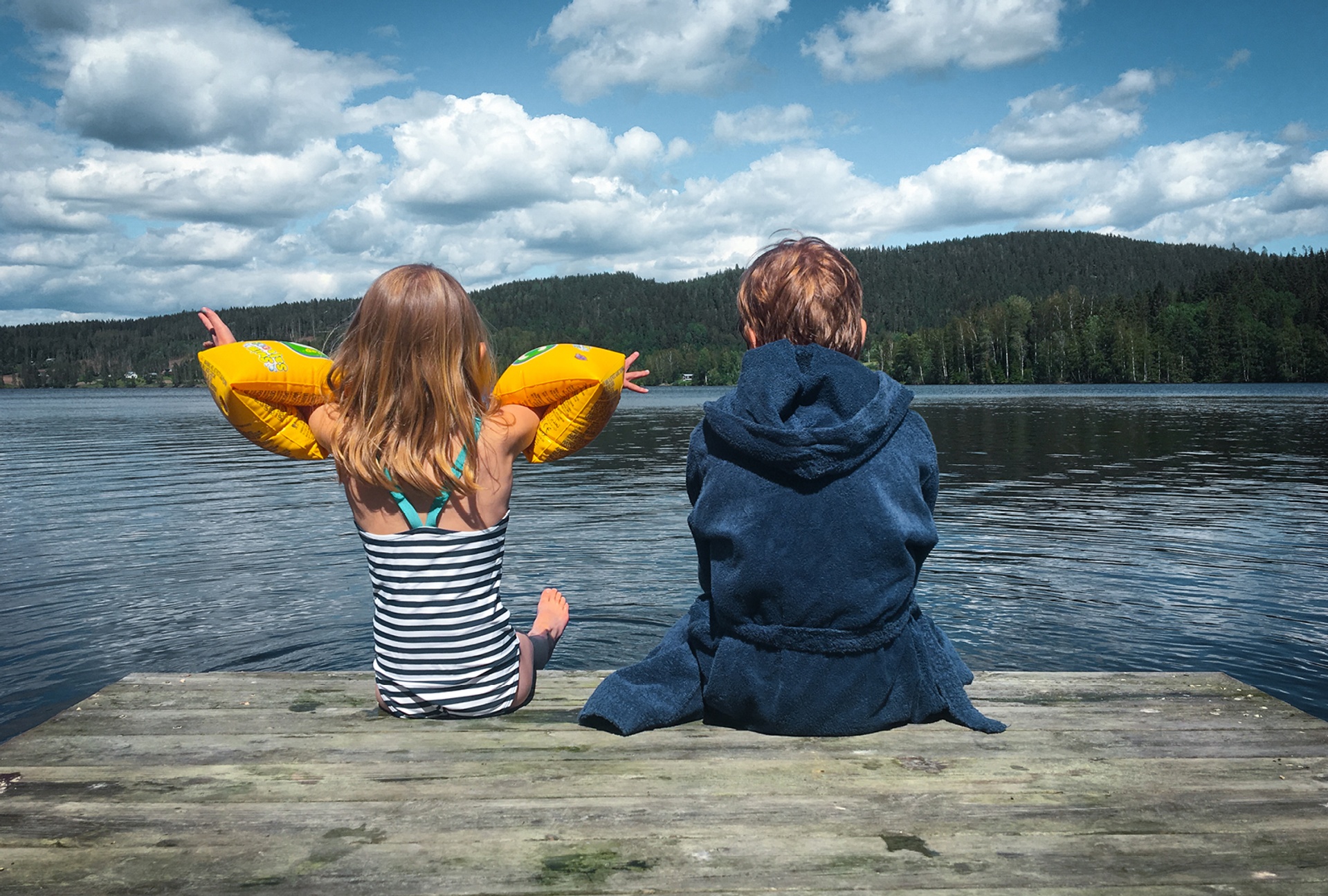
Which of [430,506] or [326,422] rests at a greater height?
[326,422]

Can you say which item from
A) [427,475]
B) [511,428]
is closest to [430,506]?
[427,475]

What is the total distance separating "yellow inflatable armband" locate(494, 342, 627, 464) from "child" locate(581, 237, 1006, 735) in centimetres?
49

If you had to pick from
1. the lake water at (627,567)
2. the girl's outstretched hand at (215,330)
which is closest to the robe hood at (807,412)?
the girl's outstretched hand at (215,330)

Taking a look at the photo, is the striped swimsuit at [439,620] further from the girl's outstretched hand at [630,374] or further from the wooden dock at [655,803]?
the girl's outstretched hand at [630,374]

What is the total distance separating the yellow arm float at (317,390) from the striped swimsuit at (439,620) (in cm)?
33

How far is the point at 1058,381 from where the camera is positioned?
128 meters

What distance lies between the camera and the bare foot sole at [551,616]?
4324 mm

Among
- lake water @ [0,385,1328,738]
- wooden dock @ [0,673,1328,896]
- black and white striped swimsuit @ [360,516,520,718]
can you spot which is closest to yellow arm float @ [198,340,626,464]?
black and white striped swimsuit @ [360,516,520,718]

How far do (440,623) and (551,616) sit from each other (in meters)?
0.97

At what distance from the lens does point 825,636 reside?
3297 millimetres

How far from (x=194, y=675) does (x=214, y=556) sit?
9.56m

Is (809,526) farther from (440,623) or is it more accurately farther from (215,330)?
(215,330)

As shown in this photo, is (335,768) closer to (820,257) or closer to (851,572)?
(851,572)

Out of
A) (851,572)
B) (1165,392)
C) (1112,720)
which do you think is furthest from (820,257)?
(1165,392)
